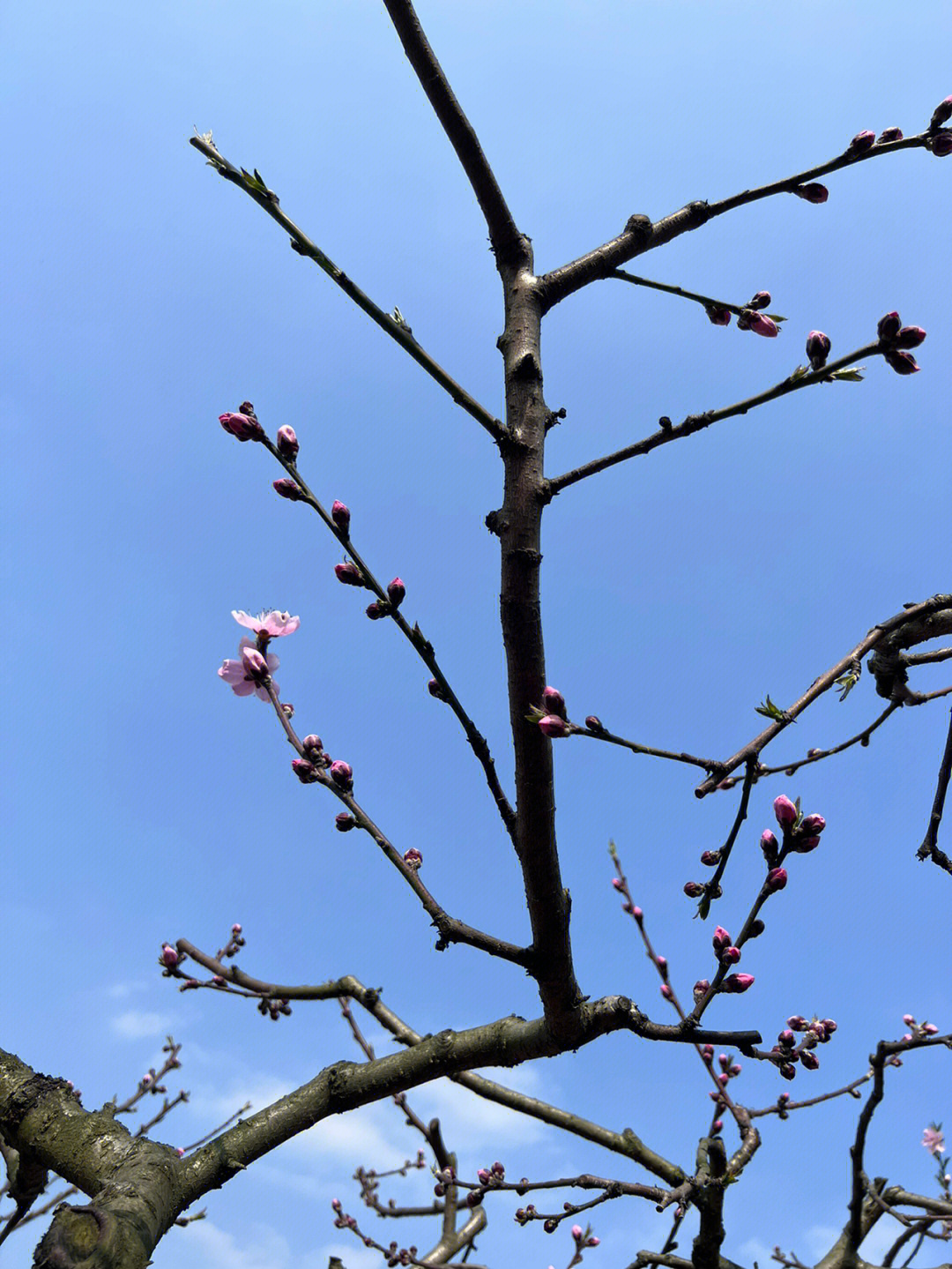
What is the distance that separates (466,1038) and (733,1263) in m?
2.60

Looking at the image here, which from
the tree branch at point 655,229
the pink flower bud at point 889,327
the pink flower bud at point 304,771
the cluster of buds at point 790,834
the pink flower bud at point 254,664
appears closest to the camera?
the pink flower bud at point 889,327

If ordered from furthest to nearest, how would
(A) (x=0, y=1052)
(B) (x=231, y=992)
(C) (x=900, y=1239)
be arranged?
(C) (x=900, y=1239) < (B) (x=231, y=992) < (A) (x=0, y=1052)

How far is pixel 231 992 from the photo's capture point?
3666 millimetres

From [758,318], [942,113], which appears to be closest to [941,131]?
[942,113]

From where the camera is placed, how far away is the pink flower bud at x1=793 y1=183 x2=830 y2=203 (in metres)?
2.53

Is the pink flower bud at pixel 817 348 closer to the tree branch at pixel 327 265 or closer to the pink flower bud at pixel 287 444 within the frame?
the tree branch at pixel 327 265

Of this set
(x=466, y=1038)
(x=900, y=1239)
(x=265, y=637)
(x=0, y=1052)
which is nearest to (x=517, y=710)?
(x=265, y=637)

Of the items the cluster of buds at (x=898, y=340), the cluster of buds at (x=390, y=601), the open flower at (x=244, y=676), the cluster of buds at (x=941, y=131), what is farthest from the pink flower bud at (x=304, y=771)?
the cluster of buds at (x=941, y=131)

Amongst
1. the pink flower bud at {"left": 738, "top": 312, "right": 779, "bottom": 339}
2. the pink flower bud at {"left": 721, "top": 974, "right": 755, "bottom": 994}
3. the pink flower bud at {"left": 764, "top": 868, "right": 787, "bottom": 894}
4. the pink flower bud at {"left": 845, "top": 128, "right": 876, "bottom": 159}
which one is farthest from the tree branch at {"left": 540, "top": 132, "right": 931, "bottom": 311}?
the pink flower bud at {"left": 721, "top": 974, "right": 755, "bottom": 994}

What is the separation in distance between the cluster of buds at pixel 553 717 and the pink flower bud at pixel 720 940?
2.54 feet

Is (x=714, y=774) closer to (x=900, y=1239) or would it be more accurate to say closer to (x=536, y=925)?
(x=536, y=925)

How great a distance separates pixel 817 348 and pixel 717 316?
36.3 inches

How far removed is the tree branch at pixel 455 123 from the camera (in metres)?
2.16

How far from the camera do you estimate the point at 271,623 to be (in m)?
2.36
